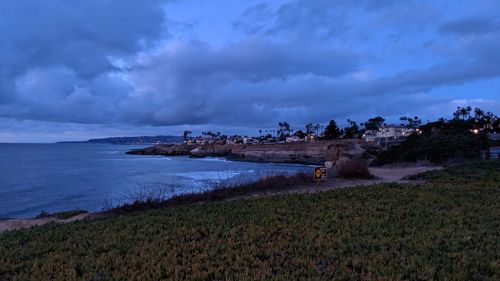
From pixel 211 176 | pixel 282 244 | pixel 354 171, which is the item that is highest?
pixel 354 171

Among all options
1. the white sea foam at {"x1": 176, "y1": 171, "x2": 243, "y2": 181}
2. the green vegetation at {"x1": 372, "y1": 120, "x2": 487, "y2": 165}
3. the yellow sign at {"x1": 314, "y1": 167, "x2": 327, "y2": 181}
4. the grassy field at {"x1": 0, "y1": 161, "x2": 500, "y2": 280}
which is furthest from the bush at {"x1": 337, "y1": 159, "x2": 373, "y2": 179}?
the white sea foam at {"x1": 176, "y1": 171, "x2": 243, "y2": 181}

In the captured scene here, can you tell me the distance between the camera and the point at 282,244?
7207 mm

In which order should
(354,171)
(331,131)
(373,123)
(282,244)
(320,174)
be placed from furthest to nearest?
(373,123), (331,131), (354,171), (320,174), (282,244)

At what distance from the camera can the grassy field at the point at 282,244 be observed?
5.77 m

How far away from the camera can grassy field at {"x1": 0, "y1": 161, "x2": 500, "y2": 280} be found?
5.77 metres

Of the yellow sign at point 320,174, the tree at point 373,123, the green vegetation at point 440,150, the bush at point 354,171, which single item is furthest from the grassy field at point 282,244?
the tree at point 373,123

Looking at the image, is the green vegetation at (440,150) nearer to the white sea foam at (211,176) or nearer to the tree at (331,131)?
the white sea foam at (211,176)

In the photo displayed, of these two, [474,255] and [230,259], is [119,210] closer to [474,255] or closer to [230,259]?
[230,259]

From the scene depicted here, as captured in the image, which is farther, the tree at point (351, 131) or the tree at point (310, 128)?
the tree at point (310, 128)

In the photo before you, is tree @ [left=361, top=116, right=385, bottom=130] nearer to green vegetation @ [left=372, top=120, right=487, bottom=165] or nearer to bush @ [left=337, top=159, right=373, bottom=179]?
Answer: green vegetation @ [left=372, top=120, right=487, bottom=165]

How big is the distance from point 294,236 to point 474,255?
118 inches

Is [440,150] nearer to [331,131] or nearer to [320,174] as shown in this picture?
[320,174]

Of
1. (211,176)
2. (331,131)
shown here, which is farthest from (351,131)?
(211,176)

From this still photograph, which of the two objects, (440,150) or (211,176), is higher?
(440,150)
